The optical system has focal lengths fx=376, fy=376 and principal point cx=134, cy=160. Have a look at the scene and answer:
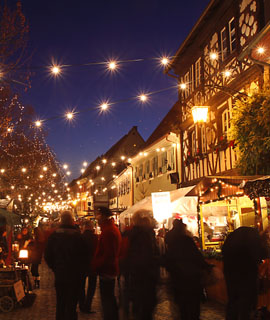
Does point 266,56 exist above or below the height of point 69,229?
above

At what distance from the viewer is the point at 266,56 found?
33.4ft

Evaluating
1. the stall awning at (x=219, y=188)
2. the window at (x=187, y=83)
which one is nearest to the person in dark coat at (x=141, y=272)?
the stall awning at (x=219, y=188)

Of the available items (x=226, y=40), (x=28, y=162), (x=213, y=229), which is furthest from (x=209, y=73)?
(x=28, y=162)

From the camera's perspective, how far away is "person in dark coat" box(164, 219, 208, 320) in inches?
195

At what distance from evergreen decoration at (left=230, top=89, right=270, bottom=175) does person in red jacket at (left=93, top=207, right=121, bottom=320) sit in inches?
203

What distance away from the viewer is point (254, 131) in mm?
9578

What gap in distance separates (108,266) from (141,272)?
55 centimetres

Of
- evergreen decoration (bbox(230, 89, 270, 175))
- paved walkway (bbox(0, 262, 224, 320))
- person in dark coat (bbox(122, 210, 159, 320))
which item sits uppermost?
evergreen decoration (bbox(230, 89, 270, 175))

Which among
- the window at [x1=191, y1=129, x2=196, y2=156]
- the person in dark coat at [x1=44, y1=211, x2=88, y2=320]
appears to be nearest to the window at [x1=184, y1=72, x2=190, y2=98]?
the window at [x1=191, y1=129, x2=196, y2=156]

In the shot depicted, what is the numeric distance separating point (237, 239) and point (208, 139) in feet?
34.5

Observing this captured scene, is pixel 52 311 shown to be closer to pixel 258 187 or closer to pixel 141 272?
pixel 141 272

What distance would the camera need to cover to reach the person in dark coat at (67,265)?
512 cm

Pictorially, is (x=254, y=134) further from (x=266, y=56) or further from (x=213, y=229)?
(x=213, y=229)

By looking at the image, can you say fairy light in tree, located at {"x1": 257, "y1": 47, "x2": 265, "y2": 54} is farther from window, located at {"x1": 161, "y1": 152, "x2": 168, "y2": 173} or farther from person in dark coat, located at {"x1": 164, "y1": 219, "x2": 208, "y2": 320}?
window, located at {"x1": 161, "y1": 152, "x2": 168, "y2": 173}
